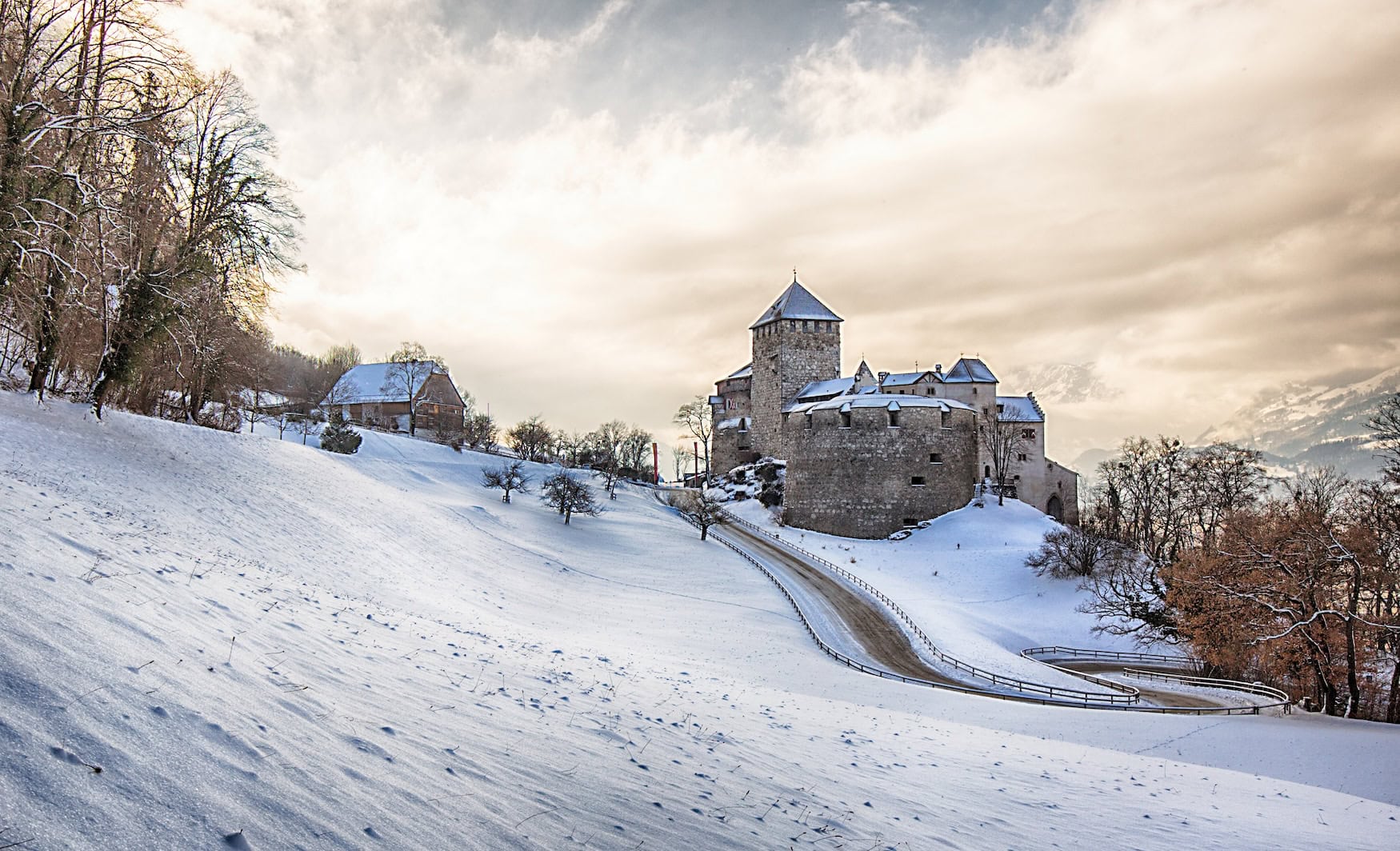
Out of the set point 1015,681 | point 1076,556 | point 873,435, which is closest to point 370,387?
point 873,435

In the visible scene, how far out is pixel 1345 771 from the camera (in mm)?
13578

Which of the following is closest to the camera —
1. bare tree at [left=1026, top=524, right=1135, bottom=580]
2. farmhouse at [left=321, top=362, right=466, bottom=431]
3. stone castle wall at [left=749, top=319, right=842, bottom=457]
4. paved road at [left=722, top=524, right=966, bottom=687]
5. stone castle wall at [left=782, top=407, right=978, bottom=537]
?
paved road at [left=722, top=524, right=966, bottom=687]

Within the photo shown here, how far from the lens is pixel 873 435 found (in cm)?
4747

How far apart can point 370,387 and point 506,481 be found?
28384 millimetres

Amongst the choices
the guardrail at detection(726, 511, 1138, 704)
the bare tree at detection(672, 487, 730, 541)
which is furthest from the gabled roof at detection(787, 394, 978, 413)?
the guardrail at detection(726, 511, 1138, 704)

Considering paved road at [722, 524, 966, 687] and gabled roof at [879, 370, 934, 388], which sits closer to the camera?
paved road at [722, 524, 966, 687]

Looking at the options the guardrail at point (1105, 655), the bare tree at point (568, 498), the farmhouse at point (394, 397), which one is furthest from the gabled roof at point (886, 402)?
the farmhouse at point (394, 397)

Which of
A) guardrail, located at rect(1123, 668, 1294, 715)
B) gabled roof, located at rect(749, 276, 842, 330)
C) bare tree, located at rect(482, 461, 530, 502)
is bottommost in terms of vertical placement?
guardrail, located at rect(1123, 668, 1294, 715)

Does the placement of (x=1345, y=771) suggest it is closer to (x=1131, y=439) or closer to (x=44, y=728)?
(x=44, y=728)

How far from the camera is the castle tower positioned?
5906 centimetres

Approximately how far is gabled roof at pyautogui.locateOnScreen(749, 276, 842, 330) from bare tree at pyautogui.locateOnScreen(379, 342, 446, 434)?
27.9m

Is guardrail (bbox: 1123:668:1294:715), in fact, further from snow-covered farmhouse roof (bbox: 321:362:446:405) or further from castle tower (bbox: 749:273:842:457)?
snow-covered farmhouse roof (bbox: 321:362:446:405)

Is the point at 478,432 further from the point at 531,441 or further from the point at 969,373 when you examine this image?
the point at 969,373

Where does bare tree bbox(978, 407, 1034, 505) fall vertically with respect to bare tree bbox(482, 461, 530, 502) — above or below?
above
